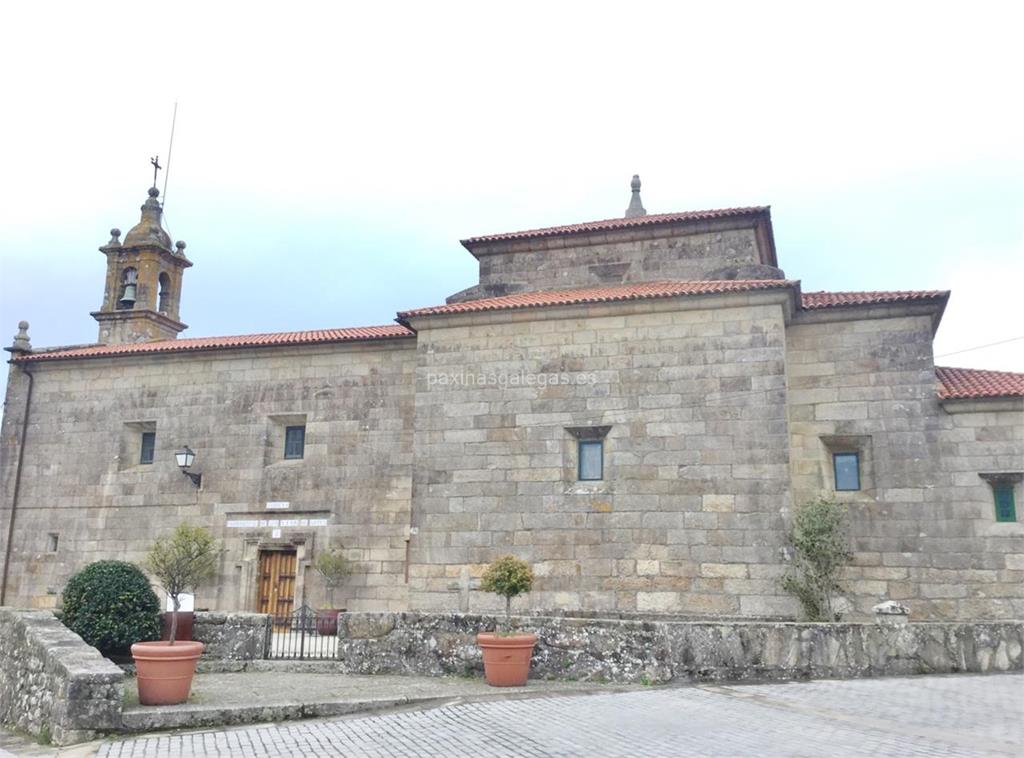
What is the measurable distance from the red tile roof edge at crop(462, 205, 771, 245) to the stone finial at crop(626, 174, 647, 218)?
271 centimetres

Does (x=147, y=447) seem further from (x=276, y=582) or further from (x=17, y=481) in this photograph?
(x=276, y=582)

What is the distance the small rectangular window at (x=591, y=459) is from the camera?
16234mm

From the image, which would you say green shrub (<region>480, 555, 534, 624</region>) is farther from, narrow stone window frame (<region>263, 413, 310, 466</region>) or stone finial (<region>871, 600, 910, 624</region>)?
narrow stone window frame (<region>263, 413, 310, 466</region>)

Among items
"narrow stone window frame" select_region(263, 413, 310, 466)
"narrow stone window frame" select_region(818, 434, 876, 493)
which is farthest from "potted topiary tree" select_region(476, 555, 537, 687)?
"narrow stone window frame" select_region(263, 413, 310, 466)

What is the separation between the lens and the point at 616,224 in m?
19.1

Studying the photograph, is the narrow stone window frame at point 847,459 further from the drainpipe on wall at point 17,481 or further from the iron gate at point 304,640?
the drainpipe on wall at point 17,481

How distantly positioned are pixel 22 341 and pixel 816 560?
755 inches

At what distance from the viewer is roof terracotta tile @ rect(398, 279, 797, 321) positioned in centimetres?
1600

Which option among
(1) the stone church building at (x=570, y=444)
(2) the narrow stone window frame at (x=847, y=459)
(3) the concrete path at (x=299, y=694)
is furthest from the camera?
(2) the narrow stone window frame at (x=847, y=459)

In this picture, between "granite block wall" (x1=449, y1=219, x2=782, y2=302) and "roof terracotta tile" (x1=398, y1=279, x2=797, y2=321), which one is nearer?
"roof terracotta tile" (x1=398, y1=279, x2=797, y2=321)

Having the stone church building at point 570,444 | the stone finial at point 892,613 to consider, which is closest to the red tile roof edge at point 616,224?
the stone church building at point 570,444

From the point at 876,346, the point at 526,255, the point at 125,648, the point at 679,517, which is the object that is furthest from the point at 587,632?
the point at 526,255

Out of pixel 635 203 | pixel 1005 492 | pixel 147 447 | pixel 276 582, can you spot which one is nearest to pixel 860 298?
pixel 1005 492

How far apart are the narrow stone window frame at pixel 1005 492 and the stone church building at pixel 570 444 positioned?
38 mm
